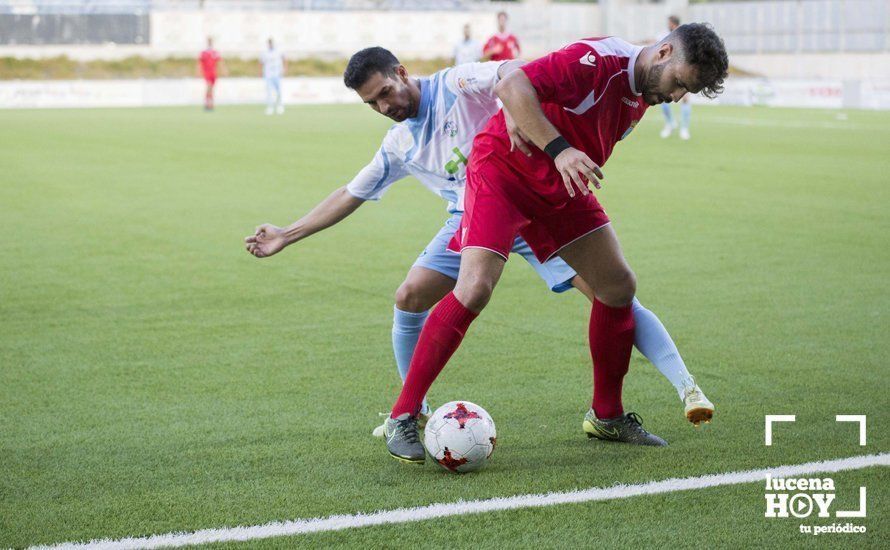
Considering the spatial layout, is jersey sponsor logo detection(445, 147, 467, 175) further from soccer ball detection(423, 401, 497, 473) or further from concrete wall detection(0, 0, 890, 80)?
concrete wall detection(0, 0, 890, 80)

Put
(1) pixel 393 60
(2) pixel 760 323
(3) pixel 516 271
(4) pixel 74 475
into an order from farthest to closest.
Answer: (3) pixel 516 271
(2) pixel 760 323
(1) pixel 393 60
(4) pixel 74 475

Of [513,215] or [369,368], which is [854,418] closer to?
[513,215]

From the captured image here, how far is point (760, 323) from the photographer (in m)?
7.48

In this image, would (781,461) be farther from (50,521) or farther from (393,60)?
(50,521)

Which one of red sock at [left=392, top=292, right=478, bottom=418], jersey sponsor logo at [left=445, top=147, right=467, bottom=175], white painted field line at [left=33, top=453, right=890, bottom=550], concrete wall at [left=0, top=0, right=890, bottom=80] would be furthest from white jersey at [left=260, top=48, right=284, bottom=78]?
white painted field line at [left=33, top=453, right=890, bottom=550]

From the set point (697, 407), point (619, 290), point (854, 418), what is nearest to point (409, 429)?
point (619, 290)

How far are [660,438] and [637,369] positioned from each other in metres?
1.33

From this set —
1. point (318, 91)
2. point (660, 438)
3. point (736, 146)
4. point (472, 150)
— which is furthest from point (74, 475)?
point (318, 91)

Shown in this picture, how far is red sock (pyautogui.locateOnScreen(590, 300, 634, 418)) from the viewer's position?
4.97m

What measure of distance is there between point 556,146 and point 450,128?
97 centimetres

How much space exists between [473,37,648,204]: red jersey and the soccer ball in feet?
3.02

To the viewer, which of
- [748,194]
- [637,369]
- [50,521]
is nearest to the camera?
[50,521]

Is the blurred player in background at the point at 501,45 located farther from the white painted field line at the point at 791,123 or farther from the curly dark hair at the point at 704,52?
the curly dark hair at the point at 704,52

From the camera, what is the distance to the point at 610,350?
16.4ft
